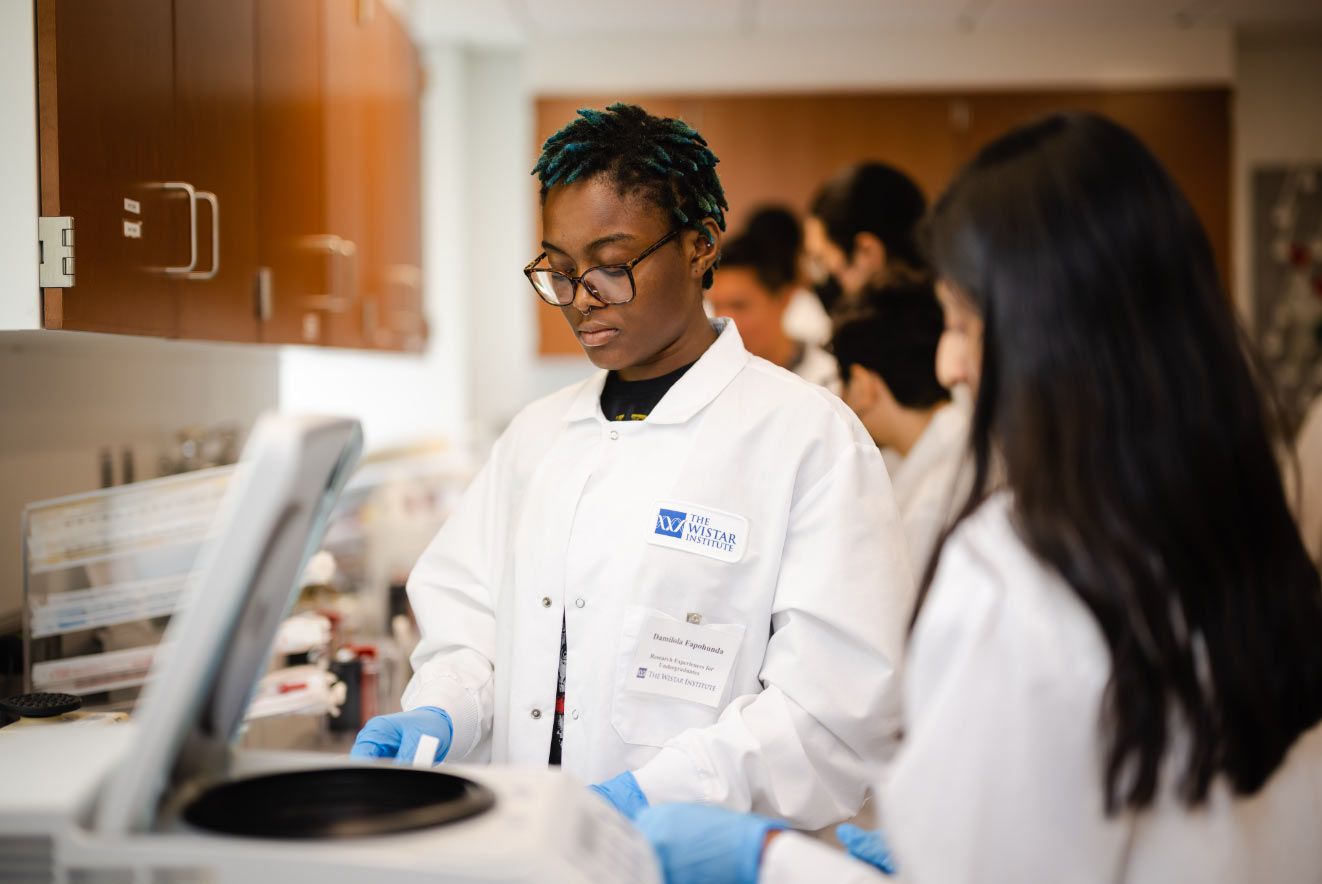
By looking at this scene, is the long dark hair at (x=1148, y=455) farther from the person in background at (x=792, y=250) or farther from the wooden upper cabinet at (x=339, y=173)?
the person in background at (x=792, y=250)

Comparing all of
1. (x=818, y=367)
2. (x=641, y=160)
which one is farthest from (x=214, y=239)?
(x=818, y=367)

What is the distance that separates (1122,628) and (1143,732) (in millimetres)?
71

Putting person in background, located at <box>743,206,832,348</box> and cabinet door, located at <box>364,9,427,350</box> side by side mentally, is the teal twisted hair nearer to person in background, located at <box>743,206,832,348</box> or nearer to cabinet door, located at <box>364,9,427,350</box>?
cabinet door, located at <box>364,9,427,350</box>

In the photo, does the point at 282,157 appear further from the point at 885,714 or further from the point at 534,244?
the point at 534,244

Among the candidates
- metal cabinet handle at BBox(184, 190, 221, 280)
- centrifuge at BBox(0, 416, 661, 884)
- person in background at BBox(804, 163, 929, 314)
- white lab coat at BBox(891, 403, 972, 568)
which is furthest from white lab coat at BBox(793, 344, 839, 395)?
centrifuge at BBox(0, 416, 661, 884)

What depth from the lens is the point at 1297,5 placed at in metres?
4.34

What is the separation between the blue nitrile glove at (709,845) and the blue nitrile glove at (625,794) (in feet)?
0.71

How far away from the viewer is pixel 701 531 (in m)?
1.36

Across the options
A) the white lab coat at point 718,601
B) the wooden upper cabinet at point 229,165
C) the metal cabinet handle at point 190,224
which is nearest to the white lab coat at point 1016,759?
the white lab coat at point 718,601

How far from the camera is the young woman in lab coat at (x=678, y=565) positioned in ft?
4.25

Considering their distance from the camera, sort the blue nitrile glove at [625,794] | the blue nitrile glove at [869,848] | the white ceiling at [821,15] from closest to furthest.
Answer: the blue nitrile glove at [869,848], the blue nitrile glove at [625,794], the white ceiling at [821,15]

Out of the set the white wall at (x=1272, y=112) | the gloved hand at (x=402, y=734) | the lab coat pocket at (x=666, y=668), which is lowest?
the gloved hand at (x=402, y=734)

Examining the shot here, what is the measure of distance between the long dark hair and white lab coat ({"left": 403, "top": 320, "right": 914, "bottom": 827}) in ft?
1.56

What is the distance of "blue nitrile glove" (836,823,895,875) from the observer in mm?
1119
